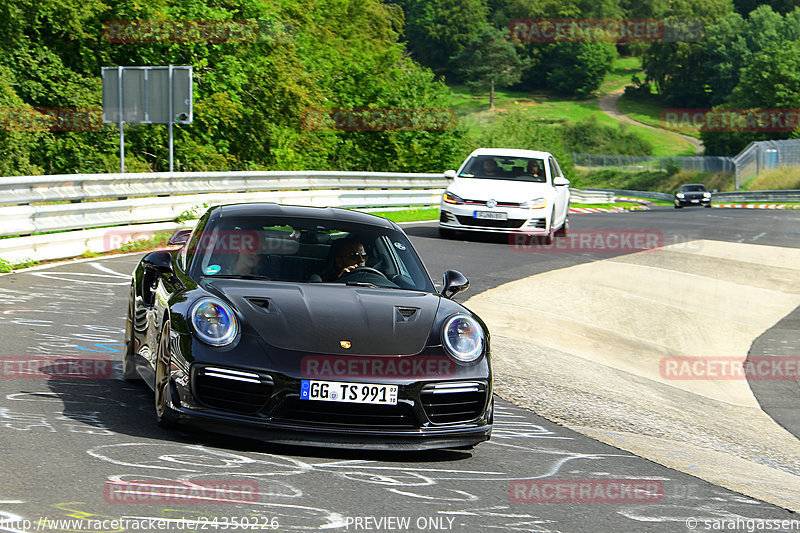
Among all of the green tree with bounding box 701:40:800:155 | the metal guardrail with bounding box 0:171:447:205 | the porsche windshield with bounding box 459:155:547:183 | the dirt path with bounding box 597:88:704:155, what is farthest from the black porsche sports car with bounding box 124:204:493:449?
the dirt path with bounding box 597:88:704:155

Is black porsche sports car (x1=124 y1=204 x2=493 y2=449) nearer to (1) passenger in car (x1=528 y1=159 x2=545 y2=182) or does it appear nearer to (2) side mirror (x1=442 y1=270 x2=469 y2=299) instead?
(2) side mirror (x1=442 y1=270 x2=469 y2=299)

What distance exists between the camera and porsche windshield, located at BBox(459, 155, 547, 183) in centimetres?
1973

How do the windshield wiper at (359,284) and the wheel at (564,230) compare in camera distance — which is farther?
the wheel at (564,230)

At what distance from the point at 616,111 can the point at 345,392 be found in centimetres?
15654

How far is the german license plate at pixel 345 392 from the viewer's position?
5172 millimetres

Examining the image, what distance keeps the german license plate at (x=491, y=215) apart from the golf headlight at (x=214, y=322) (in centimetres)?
1353

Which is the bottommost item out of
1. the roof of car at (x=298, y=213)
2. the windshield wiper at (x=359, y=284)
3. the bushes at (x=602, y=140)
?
the bushes at (x=602, y=140)

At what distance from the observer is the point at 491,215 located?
18.9 meters

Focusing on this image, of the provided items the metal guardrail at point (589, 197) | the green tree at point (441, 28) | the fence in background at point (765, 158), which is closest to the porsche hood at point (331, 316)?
the metal guardrail at point (589, 197)

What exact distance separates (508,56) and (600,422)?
152m

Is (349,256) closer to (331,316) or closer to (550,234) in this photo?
(331,316)

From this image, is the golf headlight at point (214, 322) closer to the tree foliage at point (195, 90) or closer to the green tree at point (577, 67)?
the tree foliage at point (195, 90)

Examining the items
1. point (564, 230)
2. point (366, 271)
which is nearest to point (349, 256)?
point (366, 271)

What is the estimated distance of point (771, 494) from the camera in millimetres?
5543
